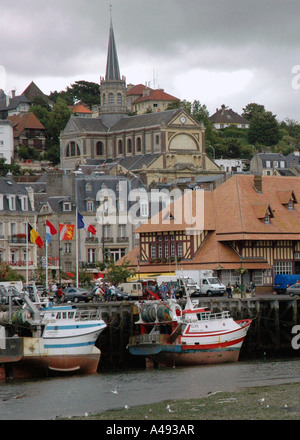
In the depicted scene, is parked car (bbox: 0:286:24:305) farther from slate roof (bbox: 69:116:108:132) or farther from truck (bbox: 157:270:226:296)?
slate roof (bbox: 69:116:108:132)

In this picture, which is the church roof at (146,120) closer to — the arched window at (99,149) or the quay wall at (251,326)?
the arched window at (99,149)

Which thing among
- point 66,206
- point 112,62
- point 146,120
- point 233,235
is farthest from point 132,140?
point 233,235

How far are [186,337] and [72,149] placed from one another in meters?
133

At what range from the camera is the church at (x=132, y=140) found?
17188 centimetres

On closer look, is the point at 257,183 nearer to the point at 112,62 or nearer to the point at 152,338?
the point at 152,338

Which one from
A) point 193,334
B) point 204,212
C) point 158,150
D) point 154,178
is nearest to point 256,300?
point 193,334

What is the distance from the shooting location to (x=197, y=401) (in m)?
43.1

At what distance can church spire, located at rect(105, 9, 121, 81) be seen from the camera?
625 feet

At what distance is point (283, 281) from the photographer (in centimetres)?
7819

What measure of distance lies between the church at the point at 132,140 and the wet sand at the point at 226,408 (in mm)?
119226

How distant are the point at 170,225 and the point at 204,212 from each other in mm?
2545

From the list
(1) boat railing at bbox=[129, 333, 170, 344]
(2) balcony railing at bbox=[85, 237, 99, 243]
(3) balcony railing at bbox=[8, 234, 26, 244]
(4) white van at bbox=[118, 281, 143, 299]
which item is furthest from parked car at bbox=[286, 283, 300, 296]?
(2) balcony railing at bbox=[85, 237, 99, 243]
